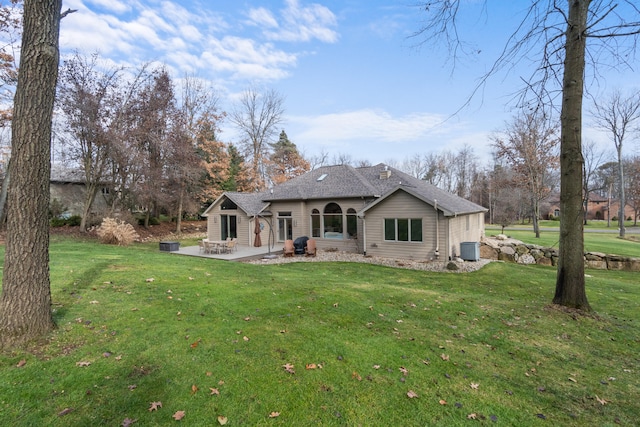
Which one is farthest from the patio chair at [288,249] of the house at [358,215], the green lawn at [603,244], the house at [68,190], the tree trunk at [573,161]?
the house at [68,190]

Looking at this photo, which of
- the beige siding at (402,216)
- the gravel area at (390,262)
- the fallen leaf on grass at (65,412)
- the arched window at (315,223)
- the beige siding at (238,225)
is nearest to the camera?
the fallen leaf on grass at (65,412)

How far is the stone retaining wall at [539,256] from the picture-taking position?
607 inches

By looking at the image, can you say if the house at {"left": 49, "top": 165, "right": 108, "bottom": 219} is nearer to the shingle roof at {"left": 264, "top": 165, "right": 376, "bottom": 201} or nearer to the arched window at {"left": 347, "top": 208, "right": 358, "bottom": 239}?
the shingle roof at {"left": 264, "top": 165, "right": 376, "bottom": 201}

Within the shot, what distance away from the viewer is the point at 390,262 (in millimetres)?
14938

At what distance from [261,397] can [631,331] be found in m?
7.12

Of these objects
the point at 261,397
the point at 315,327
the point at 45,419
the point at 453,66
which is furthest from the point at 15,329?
the point at 453,66

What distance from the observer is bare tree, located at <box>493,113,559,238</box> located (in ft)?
86.2

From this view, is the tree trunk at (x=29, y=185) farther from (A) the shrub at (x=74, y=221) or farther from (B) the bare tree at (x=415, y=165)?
(B) the bare tree at (x=415, y=165)

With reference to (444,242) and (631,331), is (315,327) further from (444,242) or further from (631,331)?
(444,242)

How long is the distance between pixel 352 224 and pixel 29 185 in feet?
49.9

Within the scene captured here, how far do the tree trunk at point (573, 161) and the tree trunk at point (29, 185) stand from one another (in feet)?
30.0

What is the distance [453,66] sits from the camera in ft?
22.4

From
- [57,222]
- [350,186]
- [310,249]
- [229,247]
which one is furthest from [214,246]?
[57,222]

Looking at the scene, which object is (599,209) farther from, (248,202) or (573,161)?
(573,161)
